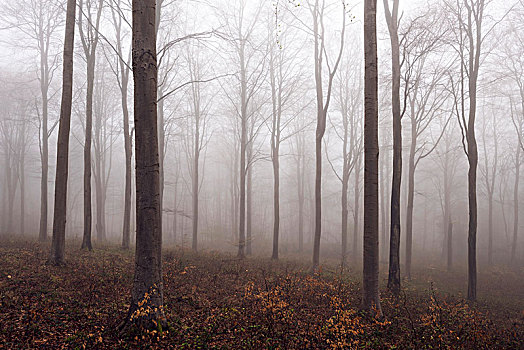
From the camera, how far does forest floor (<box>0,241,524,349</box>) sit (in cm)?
416

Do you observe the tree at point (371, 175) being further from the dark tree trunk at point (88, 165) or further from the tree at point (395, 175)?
the dark tree trunk at point (88, 165)

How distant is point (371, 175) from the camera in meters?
6.05

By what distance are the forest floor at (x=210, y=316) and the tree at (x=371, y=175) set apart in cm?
59

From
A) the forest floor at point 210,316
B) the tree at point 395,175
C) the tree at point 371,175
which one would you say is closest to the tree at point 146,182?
the forest floor at point 210,316

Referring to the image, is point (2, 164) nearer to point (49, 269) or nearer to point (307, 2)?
point (49, 269)

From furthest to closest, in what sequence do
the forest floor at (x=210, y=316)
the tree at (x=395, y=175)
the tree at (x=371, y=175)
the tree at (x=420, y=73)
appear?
the tree at (x=420, y=73), the tree at (x=395, y=175), the tree at (x=371, y=175), the forest floor at (x=210, y=316)

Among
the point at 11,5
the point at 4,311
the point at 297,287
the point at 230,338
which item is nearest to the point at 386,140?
the point at 297,287

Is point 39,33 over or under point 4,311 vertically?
over

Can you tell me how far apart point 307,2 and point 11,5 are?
15.5 m

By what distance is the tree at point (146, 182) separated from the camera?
14.5 ft

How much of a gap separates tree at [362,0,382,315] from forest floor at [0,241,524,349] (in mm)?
592

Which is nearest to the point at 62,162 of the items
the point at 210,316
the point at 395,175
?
the point at 210,316

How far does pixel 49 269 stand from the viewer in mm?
7168

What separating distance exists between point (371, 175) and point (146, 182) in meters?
4.37
